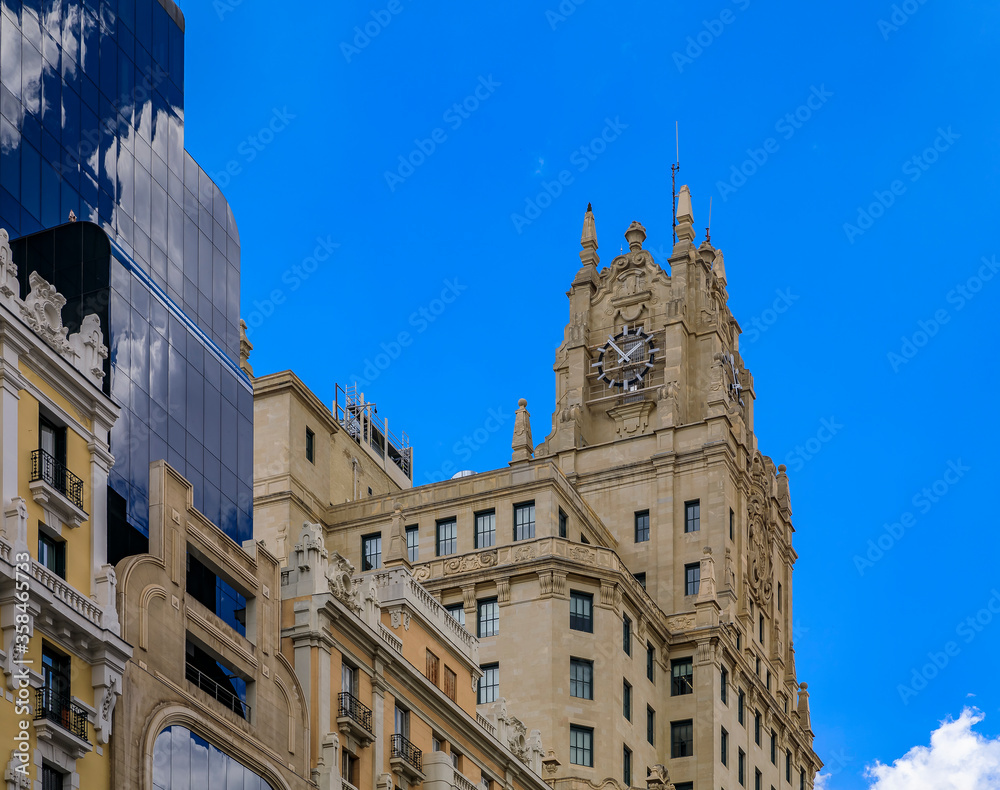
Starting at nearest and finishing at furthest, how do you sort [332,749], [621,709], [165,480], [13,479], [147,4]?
[13,479] → [165,480] → [332,749] → [147,4] → [621,709]

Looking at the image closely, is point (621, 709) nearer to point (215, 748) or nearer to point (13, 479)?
point (215, 748)

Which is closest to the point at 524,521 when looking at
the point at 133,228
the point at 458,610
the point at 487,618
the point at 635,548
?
the point at 487,618

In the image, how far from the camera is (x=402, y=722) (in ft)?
245

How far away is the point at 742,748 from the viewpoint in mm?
118812

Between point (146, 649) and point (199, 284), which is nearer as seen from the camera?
point (146, 649)

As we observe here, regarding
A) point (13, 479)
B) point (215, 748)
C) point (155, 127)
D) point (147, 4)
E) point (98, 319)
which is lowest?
point (215, 748)

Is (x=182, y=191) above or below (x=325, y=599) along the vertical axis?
above

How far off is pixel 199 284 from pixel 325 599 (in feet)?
40.9

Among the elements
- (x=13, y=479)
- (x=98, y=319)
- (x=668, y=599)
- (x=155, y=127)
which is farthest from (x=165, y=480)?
(x=668, y=599)

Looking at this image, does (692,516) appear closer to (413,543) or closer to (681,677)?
(681,677)

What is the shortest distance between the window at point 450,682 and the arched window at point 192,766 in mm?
16403

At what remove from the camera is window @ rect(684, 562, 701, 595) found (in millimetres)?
119938

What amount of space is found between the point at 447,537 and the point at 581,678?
39.4ft

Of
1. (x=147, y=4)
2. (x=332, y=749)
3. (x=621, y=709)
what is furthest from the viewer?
(x=621, y=709)
